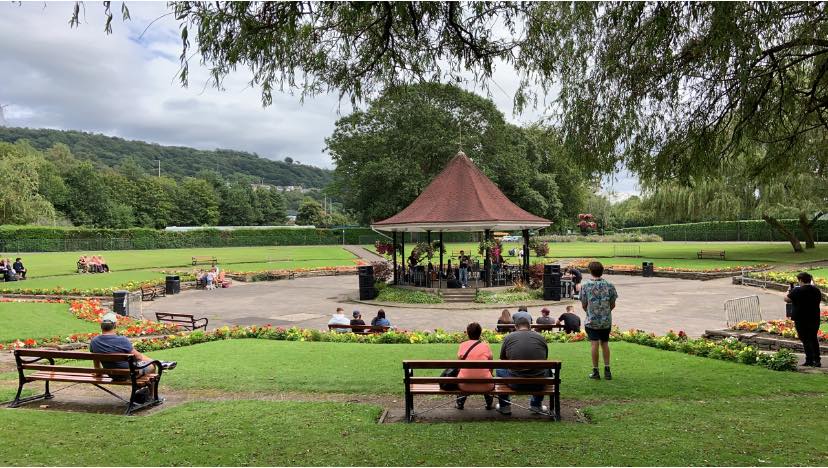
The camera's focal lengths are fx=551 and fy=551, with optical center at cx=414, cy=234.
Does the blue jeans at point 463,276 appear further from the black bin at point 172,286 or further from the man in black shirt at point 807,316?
the man in black shirt at point 807,316

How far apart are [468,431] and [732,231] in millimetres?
75947

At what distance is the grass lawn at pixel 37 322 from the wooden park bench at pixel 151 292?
A: 4661 mm

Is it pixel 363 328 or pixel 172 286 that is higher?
pixel 172 286

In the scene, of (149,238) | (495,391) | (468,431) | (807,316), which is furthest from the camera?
(149,238)

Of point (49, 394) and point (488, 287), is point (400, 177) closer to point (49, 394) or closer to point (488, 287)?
point (488, 287)

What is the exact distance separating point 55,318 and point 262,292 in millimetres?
10445

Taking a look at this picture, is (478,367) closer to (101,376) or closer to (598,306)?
(598,306)

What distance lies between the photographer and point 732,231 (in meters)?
70.0

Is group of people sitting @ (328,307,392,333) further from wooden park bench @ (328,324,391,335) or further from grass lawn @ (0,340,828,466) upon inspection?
grass lawn @ (0,340,828,466)

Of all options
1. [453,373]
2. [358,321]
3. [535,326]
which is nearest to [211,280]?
[358,321]

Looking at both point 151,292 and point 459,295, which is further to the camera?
point 151,292

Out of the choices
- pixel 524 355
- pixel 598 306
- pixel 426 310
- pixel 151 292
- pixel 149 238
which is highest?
pixel 149 238

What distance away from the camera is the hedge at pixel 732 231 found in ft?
186

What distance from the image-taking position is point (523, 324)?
6.89 m
